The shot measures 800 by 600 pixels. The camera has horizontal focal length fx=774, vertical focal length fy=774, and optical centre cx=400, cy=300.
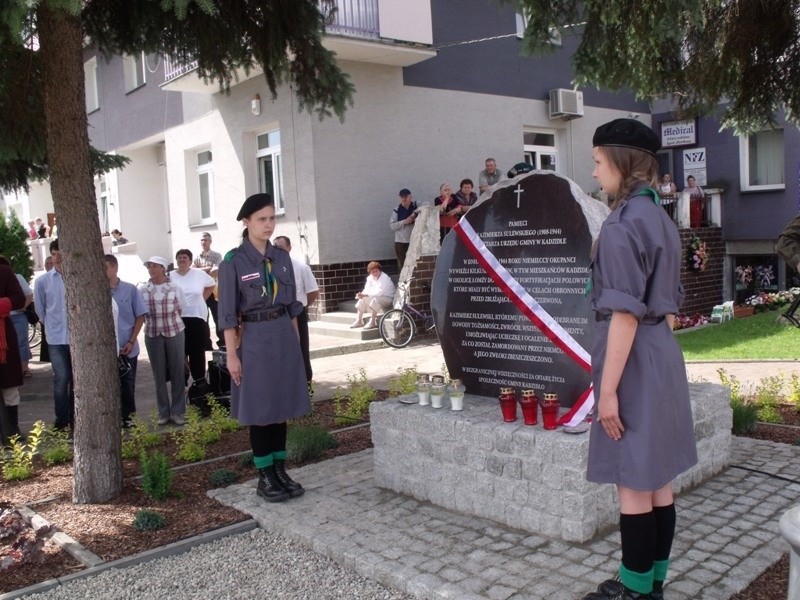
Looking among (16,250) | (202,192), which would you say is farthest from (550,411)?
(202,192)

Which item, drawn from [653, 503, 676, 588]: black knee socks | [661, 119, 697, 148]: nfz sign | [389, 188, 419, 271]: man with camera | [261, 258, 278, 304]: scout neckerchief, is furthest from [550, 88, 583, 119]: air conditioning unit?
[653, 503, 676, 588]: black knee socks

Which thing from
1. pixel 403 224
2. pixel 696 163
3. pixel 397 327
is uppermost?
pixel 696 163

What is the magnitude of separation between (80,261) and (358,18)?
1105cm

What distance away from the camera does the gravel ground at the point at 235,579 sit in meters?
3.98

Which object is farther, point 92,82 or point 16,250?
point 92,82

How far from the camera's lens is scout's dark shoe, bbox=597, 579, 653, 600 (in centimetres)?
322

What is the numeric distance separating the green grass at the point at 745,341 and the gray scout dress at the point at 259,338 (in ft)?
22.6

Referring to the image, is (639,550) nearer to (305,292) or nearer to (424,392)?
(424,392)

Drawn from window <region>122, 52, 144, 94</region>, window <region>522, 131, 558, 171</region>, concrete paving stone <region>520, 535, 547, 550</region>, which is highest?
window <region>122, 52, 144, 94</region>

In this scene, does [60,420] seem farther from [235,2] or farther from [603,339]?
[603,339]

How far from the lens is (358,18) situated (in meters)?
14.9

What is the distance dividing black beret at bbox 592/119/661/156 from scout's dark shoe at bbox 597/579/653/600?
183 cm

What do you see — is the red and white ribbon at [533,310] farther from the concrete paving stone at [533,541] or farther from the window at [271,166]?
the window at [271,166]

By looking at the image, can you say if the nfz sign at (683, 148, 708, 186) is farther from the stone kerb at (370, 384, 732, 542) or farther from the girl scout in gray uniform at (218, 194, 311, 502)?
the girl scout in gray uniform at (218, 194, 311, 502)
